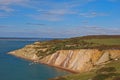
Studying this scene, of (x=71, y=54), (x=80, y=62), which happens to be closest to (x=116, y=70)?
(x=80, y=62)

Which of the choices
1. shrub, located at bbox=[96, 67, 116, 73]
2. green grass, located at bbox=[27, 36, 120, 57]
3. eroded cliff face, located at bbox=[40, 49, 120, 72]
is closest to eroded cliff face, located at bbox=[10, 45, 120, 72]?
eroded cliff face, located at bbox=[40, 49, 120, 72]

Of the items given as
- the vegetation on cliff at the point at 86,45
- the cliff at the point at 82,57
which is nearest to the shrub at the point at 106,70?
the cliff at the point at 82,57

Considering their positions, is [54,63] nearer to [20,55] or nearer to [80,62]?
[80,62]

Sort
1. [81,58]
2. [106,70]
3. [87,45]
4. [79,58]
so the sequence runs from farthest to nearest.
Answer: [87,45], [79,58], [81,58], [106,70]

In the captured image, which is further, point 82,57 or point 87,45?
point 87,45

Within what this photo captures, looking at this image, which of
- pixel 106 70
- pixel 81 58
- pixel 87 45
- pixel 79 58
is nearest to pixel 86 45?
pixel 87 45

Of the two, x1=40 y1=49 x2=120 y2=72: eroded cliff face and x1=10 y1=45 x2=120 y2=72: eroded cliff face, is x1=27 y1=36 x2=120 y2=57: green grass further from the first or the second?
x1=40 y1=49 x2=120 y2=72: eroded cliff face

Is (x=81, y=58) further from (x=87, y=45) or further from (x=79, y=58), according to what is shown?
(x=87, y=45)

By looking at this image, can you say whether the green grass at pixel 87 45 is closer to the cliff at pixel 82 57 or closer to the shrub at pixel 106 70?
the cliff at pixel 82 57

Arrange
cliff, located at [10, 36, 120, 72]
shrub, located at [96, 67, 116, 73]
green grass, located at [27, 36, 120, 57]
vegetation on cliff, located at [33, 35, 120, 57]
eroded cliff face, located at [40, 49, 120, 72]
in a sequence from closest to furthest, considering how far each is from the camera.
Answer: shrub, located at [96, 67, 116, 73]
eroded cliff face, located at [40, 49, 120, 72]
cliff, located at [10, 36, 120, 72]
green grass, located at [27, 36, 120, 57]
vegetation on cliff, located at [33, 35, 120, 57]
